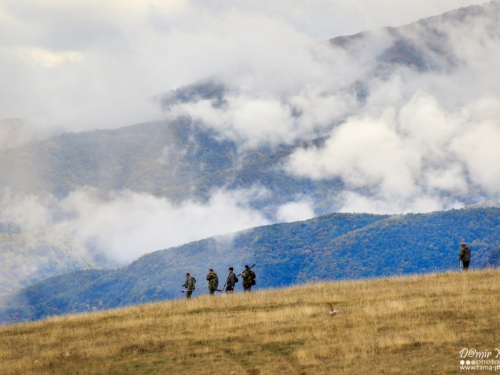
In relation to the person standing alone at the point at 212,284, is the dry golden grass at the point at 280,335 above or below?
below

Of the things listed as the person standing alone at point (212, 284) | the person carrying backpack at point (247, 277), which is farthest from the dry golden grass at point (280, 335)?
the person carrying backpack at point (247, 277)

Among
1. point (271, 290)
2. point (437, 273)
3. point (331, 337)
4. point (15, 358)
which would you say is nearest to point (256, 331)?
point (331, 337)

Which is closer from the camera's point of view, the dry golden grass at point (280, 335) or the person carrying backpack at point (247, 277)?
the dry golden grass at point (280, 335)

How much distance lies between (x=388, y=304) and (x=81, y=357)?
12.6 meters

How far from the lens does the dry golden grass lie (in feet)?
65.4

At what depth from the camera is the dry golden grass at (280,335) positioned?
19.9 metres

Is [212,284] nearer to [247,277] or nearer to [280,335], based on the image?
[247,277]

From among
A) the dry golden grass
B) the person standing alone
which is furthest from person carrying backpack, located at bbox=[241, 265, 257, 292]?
the dry golden grass

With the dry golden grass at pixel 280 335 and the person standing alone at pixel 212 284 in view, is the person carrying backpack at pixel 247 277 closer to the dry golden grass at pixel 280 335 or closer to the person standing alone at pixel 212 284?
Result: the person standing alone at pixel 212 284

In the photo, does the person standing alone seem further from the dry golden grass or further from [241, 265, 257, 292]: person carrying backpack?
the dry golden grass

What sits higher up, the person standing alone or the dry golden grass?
the person standing alone

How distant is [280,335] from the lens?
23.6 meters

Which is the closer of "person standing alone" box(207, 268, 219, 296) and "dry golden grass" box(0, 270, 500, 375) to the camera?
"dry golden grass" box(0, 270, 500, 375)

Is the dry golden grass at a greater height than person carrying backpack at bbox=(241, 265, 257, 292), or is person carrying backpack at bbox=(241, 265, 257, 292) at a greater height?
person carrying backpack at bbox=(241, 265, 257, 292)
